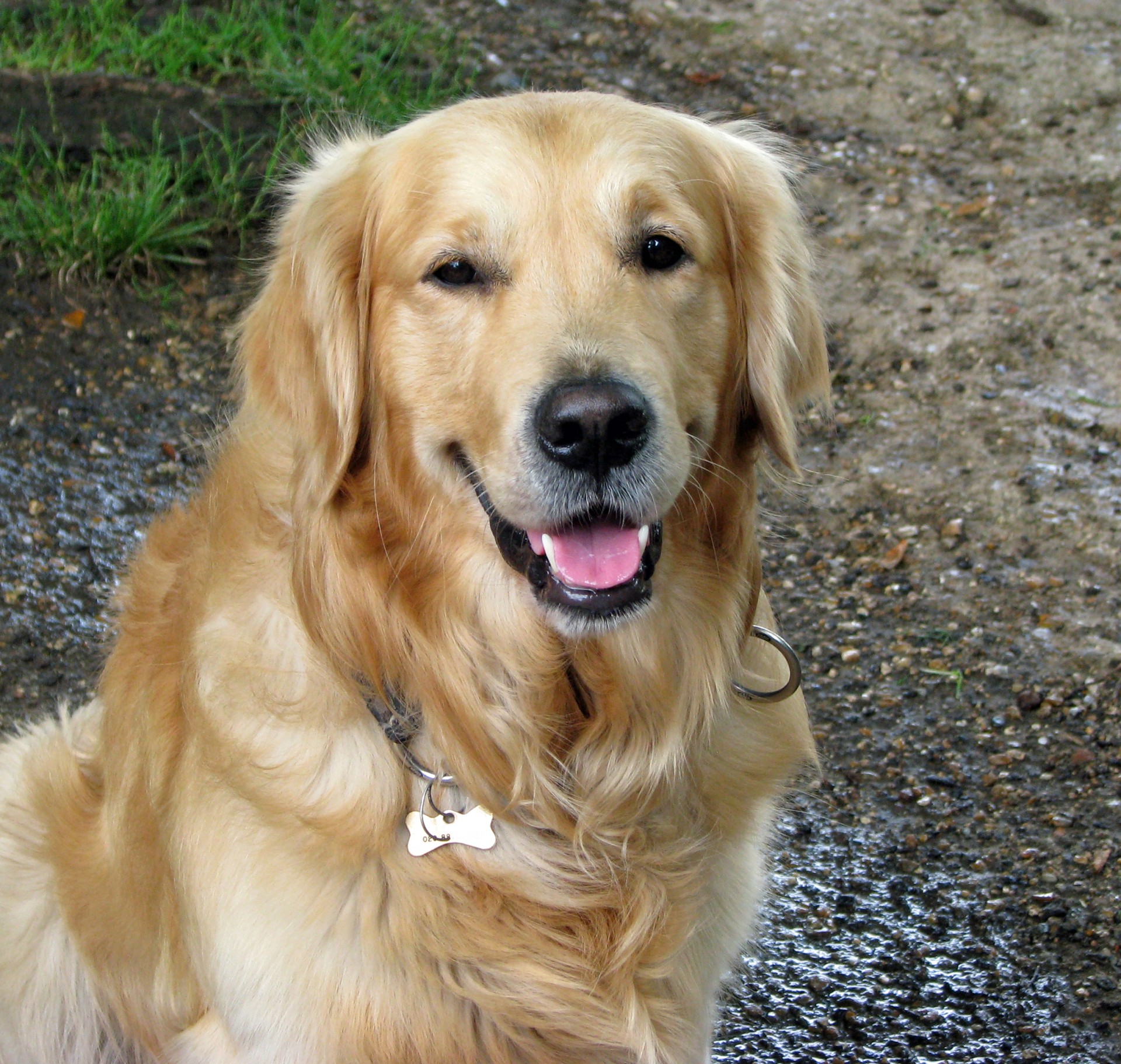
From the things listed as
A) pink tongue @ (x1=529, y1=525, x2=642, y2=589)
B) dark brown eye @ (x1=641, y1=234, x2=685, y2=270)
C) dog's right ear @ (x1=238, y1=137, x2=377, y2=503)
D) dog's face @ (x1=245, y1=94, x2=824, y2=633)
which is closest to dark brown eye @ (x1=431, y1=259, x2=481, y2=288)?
dog's face @ (x1=245, y1=94, x2=824, y2=633)

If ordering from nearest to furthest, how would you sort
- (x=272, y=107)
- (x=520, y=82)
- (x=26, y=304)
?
1. (x=26, y=304)
2. (x=272, y=107)
3. (x=520, y=82)

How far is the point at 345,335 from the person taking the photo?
240 cm

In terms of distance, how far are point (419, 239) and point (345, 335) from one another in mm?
233

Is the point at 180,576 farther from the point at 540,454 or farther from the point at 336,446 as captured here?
the point at 540,454

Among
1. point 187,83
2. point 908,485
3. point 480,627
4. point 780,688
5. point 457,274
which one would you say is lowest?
point 908,485

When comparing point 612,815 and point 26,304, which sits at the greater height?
point 612,815

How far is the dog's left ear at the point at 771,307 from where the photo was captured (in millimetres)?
2516

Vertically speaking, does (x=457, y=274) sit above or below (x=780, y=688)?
above

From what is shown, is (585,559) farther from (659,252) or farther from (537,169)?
(537,169)

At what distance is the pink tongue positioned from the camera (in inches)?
87.0

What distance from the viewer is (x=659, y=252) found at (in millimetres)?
2330

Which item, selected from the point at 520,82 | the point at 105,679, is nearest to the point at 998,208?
the point at 520,82

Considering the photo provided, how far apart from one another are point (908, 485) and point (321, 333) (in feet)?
8.97

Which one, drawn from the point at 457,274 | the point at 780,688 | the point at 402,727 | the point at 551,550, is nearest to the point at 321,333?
the point at 457,274
